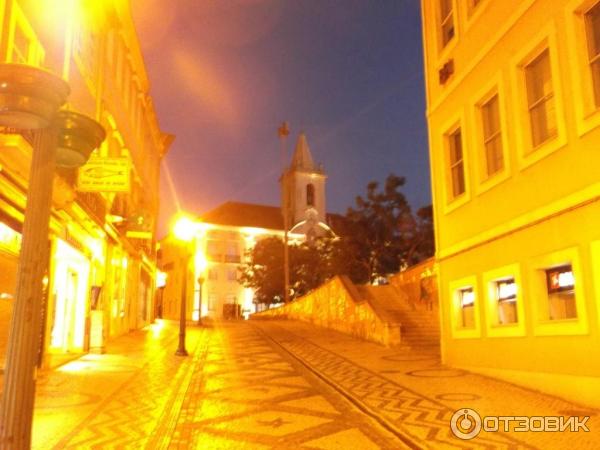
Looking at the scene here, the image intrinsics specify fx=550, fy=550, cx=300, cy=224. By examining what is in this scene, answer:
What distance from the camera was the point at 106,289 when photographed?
18234mm

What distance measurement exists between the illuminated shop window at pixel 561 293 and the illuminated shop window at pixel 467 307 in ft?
8.89

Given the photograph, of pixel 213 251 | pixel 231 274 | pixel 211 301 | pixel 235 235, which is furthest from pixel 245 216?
pixel 211 301

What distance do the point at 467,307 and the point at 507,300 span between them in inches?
71.6

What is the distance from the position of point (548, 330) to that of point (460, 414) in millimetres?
2562

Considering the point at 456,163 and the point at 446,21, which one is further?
the point at 446,21

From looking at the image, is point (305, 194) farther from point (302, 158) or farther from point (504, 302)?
point (504, 302)

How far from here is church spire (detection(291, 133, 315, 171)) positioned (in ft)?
244

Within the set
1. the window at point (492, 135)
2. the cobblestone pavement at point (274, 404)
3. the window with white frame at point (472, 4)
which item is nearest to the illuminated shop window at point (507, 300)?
the cobblestone pavement at point (274, 404)

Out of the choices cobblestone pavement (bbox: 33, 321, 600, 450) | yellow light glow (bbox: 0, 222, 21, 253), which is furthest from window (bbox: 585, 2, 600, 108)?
yellow light glow (bbox: 0, 222, 21, 253)

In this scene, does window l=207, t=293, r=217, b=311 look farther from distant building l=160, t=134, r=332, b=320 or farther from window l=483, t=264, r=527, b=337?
window l=483, t=264, r=527, b=337

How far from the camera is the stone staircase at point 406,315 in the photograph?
56.7ft

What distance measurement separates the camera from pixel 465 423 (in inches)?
270

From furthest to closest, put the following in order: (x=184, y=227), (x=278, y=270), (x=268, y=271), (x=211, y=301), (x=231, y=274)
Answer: (x=231, y=274) < (x=211, y=301) < (x=268, y=271) < (x=278, y=270) < (x=184, y=227)

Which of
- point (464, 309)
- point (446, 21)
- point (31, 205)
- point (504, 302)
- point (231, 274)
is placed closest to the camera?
point (31, 205)
